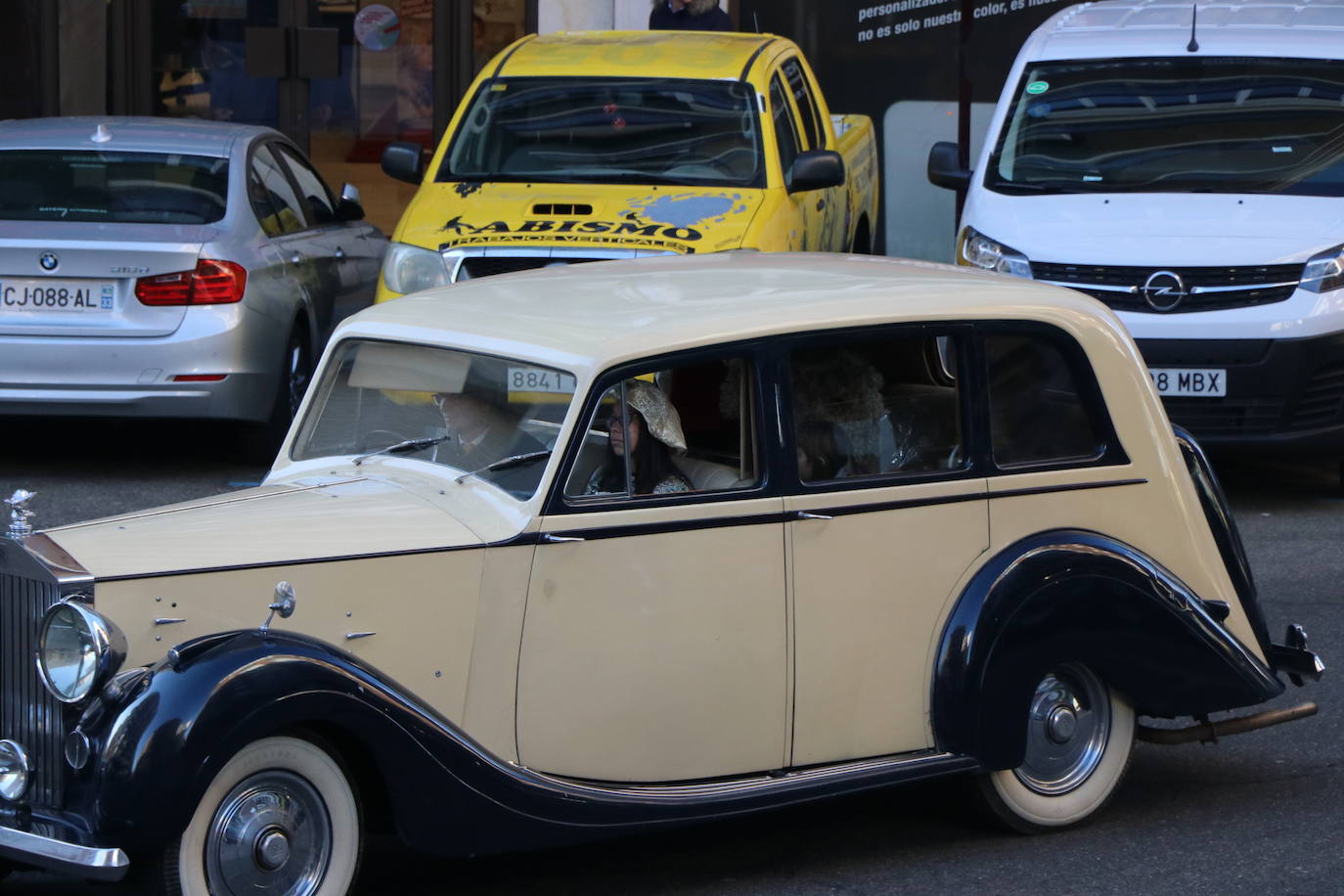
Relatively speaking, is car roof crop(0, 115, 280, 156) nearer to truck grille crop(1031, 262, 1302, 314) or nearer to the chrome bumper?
truck grille crop(1031, 262, 1302, 314)

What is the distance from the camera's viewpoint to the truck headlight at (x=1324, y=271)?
8.81 meters

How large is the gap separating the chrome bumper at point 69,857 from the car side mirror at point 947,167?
704 centimetres

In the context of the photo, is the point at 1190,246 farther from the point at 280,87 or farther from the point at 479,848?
the point at 280,87

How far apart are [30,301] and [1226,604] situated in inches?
228

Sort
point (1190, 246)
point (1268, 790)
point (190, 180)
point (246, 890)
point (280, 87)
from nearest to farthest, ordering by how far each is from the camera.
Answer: point (246, 890) < point (1268, 790) < point (1190, 246) < point (190, 180) < point (280, 87)

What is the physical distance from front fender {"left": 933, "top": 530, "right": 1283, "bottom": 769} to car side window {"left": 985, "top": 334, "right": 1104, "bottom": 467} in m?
0.24

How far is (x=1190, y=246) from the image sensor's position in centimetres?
888

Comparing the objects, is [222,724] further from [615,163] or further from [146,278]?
[615,163]

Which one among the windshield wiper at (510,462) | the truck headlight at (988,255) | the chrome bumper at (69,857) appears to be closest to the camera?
the chrome bumper at (69,857)

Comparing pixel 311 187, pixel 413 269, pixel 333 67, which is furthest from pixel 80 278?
pixel 333 67

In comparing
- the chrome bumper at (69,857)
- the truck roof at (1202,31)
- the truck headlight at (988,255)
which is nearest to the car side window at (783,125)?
the truck headlight at (988,255)

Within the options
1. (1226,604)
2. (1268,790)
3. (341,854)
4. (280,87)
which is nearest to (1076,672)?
(1226,604)

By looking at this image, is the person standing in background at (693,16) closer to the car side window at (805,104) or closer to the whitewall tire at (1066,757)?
the car side window at (805,104)

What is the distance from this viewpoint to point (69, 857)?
3936mm
